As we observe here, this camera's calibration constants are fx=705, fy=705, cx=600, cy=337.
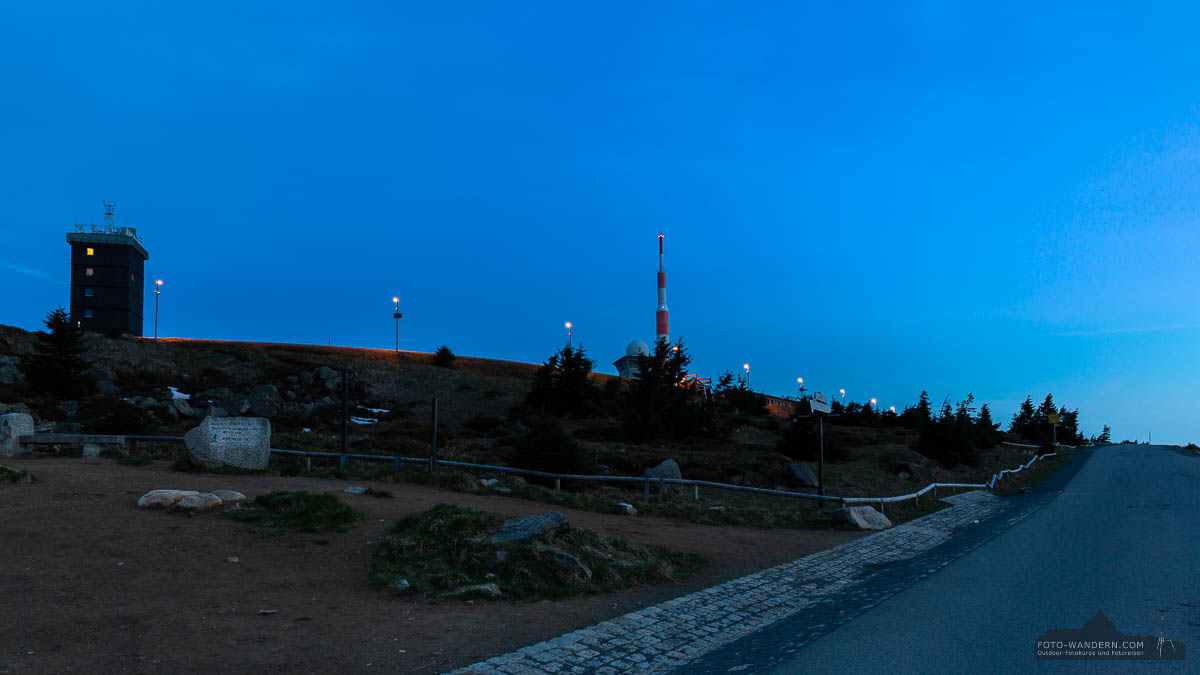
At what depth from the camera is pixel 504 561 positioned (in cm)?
932

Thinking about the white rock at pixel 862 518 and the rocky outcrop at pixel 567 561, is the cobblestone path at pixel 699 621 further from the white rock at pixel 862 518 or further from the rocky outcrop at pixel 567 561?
the white rock at pixel 862 518

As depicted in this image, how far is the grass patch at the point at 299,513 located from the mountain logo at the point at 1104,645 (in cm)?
941

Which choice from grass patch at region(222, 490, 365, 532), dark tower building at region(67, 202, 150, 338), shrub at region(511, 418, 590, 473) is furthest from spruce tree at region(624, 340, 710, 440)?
dark tower building at region(67, 202, 150, 338)

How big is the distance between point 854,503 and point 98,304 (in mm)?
93097

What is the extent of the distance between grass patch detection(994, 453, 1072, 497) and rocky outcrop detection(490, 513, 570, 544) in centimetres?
2014

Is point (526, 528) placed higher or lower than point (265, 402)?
lower

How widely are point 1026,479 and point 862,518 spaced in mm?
21080

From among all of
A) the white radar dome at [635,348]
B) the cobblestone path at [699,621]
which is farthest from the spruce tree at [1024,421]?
the cobblestone path at [699,621]

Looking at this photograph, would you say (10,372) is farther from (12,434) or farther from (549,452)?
(549,452)

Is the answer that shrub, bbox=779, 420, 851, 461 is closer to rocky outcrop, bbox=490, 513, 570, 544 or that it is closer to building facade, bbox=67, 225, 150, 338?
rocky outcrop, bbox=490, 513, 570, 544

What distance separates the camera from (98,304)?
83.0 meters

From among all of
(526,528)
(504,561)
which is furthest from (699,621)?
(526,528)

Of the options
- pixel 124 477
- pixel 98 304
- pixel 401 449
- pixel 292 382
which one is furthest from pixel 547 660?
pixel 98 304

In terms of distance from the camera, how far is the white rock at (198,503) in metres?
11.5
